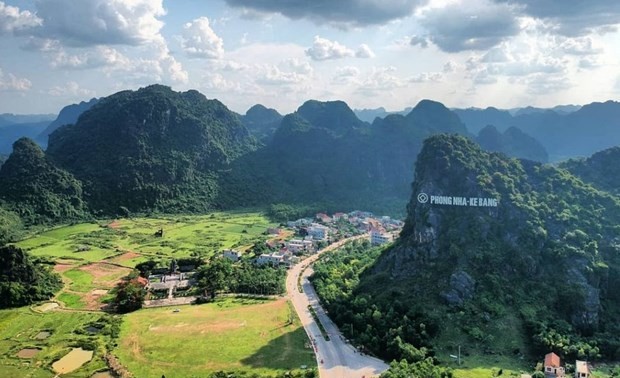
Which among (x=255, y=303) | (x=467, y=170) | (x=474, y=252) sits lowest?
(x=255, y=303)

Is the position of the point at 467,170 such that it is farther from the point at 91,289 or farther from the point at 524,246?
the point at 91,289

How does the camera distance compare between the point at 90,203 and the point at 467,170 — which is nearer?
the point at 467,170

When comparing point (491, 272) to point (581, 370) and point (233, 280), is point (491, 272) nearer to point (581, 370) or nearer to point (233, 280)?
point (581, 370)

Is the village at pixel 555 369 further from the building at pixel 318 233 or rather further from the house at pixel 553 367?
the building at pixel 318 233

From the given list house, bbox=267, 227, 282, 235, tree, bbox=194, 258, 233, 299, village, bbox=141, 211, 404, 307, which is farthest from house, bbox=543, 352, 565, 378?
house, bbox=267, 227, 282, 235

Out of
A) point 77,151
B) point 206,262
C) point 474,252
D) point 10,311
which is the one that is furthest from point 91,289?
point 77,151

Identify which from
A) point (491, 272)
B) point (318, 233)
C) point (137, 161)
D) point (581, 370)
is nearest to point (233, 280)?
point (318, 233)
